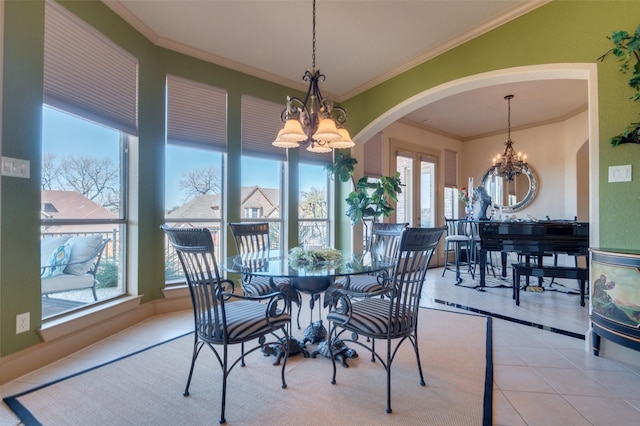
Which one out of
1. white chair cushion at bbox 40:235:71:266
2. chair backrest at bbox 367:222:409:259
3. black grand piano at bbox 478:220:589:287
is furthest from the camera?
black grand piano at bbox 478:220:589:287

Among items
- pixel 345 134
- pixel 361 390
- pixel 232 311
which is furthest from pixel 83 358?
pixel 345 134

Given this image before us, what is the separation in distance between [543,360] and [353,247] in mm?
2830

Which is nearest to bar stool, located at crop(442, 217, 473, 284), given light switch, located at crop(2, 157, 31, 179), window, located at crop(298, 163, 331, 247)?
window, located at crop(298, 163, 331, 247)

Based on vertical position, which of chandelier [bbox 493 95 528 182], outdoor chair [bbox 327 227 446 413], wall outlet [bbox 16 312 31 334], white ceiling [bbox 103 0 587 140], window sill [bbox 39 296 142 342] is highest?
white ceiling [bbox 103 0 587 140]

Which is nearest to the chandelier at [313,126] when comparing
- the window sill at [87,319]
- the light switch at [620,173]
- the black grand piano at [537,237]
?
the light switch at [620,173]

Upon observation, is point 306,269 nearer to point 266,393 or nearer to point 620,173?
point 266,393

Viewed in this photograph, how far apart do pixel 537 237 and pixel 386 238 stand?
7.23ft

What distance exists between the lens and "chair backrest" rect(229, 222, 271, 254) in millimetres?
3131

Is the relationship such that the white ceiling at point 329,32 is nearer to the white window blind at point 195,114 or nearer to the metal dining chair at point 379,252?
the white window blind at point 195,114

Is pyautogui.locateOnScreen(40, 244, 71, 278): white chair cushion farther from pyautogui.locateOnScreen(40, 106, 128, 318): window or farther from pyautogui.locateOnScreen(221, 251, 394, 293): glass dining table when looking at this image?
pyautogui.locateOnScreen(221, 251, 394, 293): glass dining table

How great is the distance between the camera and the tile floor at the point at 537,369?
1734mm

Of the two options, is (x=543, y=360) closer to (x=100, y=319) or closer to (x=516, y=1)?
(x=516, y=1)

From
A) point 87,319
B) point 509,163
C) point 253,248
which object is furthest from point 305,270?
point 509,163

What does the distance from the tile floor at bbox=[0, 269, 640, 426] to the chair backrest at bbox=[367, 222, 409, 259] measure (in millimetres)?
1236
